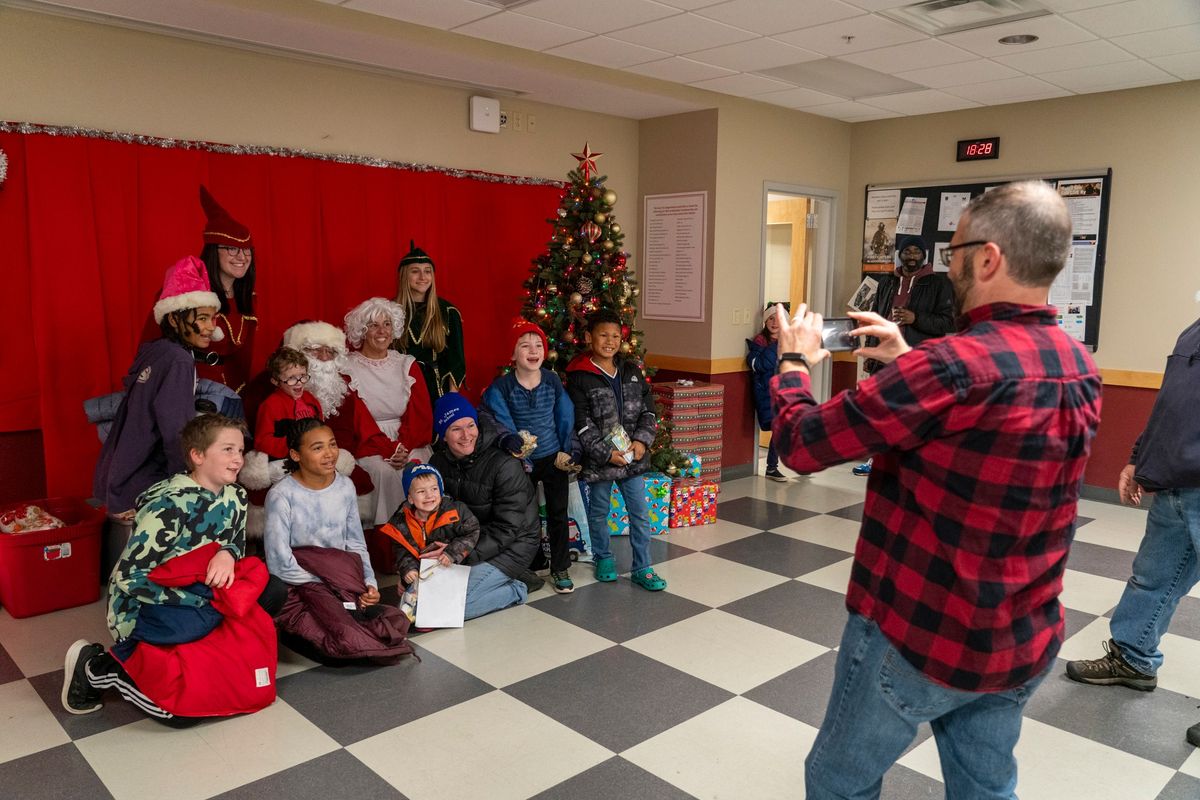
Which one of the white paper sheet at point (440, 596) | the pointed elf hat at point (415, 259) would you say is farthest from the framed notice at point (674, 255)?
the white paper sheet at point (440, 596)

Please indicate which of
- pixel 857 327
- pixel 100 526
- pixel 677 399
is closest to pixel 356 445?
pixel 100 526

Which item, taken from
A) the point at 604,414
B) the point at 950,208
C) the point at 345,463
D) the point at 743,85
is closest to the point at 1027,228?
the point at 604,414

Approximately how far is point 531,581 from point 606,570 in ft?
1.26

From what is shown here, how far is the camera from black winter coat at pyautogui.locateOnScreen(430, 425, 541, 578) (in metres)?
3.63

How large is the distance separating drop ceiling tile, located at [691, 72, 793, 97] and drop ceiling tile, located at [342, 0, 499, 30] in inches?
70.5

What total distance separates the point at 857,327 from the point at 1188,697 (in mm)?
2359

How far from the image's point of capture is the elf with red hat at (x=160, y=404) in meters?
3.12

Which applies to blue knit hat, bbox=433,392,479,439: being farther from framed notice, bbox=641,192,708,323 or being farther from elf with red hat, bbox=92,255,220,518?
framed notice, bbox=641,192,708,323

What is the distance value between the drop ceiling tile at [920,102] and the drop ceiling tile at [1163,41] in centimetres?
120

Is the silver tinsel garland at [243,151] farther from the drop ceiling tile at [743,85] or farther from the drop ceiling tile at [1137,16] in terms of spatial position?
the drop ceiling tile at [1137,16]

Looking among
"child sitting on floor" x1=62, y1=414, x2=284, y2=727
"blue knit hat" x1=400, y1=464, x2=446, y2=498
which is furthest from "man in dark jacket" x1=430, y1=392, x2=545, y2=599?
"child sitting on floor" x1=62, y1=414, x2=284, y2=727

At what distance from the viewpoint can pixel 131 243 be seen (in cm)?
393

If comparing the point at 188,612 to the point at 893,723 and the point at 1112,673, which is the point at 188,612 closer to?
the point at 893,723

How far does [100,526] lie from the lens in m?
→ 3.61
